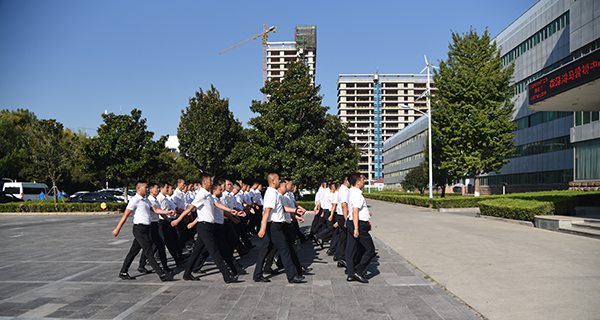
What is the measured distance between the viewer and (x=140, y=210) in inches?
284

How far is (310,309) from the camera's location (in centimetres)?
526

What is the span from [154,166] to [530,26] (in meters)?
37.4

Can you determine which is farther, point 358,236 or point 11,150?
point 11,150

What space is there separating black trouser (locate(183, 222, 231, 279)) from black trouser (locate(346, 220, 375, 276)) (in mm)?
2103

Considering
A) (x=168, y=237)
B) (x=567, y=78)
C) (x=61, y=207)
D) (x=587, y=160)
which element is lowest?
(x=61, y=207)

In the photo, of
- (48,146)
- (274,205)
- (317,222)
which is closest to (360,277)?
(274,205)

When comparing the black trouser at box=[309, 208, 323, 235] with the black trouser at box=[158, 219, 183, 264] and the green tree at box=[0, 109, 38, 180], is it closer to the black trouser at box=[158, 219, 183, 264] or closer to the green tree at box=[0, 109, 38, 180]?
the black trouser at box=[158, 219, 183, 264]

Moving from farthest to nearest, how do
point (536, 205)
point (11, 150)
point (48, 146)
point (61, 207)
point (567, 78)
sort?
point (11, 150)
point (48, 146)
point (61, 207)
point (536, 205)
point (567, 78)

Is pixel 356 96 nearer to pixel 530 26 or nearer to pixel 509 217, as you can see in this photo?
pixel 530 26

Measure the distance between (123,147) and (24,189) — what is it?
19.5 metres

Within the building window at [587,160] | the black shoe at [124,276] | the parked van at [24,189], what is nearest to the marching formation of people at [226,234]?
the black shoe at [124,276]

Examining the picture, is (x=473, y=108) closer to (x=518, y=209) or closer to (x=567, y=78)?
(x=518, y=209)

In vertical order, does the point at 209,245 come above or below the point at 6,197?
above

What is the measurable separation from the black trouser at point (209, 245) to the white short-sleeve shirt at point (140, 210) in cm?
105
